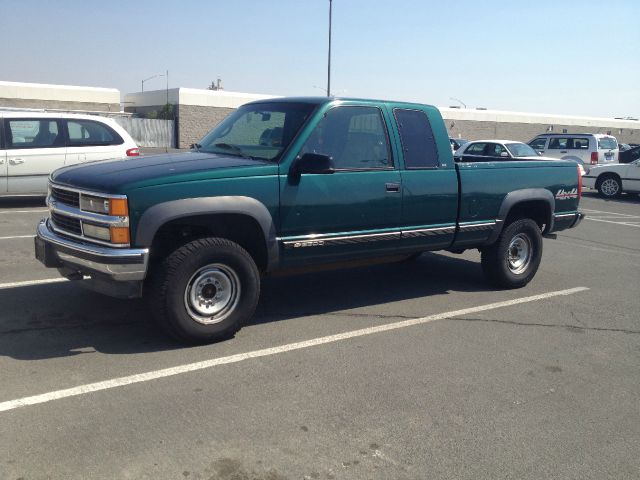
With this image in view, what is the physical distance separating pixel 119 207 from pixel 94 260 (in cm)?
45

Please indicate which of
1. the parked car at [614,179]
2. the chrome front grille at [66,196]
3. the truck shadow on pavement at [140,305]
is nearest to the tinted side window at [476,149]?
the parked car at [614,179]

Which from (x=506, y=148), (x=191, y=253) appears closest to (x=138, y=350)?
(x=191, y=253)

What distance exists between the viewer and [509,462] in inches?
137

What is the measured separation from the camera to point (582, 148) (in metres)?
22.5

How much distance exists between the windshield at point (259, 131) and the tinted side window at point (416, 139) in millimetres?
1014

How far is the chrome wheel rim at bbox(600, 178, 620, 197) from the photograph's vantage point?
65.2ft

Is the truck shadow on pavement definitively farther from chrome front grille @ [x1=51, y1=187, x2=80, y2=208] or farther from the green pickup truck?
chrome front grille @ [x1=51, y1=187, x2=80, y2=208]

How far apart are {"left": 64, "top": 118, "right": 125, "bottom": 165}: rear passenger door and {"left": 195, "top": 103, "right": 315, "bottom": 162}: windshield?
6.52 metres

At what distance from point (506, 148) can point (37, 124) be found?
12144 millimetres

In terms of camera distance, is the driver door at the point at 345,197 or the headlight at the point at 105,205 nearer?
the headlight at the point at 105,205

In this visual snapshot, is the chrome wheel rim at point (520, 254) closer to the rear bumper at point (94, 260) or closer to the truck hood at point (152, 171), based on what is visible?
the truck hood at point (152, 171)

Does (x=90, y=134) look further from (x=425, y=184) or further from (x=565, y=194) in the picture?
(x=565, y=194)

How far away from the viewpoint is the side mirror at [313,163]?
5109 mm

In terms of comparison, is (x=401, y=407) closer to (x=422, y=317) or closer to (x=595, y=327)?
(x=422, y=317)
